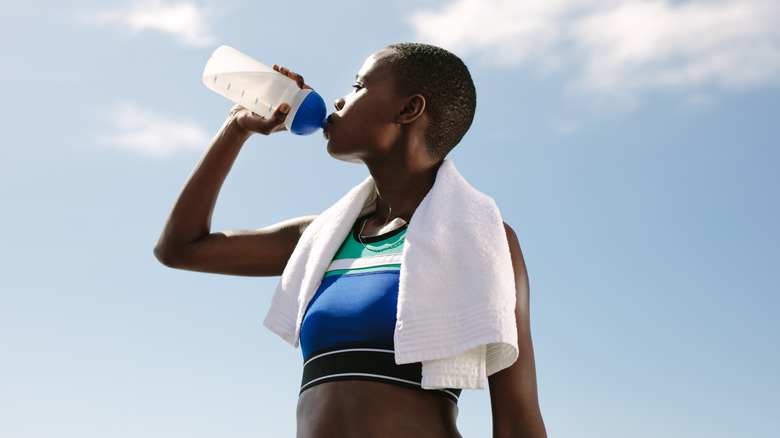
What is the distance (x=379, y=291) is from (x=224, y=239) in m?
0.97

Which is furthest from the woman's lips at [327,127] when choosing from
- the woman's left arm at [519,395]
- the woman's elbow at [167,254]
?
the woman's left arm at [519,395]

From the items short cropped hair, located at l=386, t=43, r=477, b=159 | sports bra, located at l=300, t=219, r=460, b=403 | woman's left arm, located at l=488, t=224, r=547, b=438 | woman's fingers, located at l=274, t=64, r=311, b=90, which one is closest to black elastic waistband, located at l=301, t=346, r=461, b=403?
sports bra, located at l=300, t=219, r=460, b=403

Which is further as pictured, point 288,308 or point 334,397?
point 288,308

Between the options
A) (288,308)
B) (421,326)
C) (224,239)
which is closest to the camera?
(421,326)

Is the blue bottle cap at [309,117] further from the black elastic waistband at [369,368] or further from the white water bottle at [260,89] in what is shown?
the black elastic waistband at [369,368]

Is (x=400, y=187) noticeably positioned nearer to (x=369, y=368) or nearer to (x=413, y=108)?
(x=413, y=108)

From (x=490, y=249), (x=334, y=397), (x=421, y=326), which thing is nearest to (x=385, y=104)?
(x=490, y=249)

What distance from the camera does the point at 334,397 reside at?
246 cm

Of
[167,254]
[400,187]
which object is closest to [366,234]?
[400,187]

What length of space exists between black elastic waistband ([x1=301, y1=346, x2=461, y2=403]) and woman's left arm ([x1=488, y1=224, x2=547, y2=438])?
0.18 m

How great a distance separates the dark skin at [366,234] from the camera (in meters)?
2.41

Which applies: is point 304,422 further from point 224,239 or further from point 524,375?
point 224,239

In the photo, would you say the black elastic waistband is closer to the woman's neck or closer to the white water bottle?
the woman's neck

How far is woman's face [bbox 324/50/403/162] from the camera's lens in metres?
2.90
